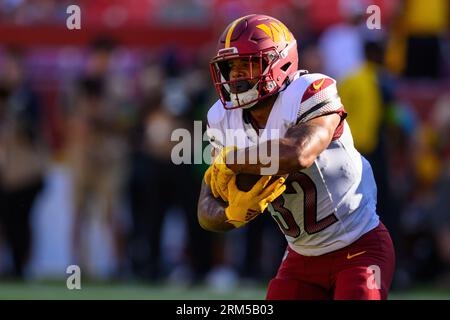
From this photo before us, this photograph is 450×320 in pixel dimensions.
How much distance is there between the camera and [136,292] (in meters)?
8.37

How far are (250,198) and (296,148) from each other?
1.02ft

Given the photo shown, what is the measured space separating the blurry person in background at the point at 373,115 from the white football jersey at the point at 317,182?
384 cm

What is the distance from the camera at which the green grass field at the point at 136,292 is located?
312 inches

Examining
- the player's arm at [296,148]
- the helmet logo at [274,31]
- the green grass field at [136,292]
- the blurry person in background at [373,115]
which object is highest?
the helmet logo at [274,31]

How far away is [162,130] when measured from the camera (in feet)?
30.3

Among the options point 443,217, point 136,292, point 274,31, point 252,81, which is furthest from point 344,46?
point 252,81

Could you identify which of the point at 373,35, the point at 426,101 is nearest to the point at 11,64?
the point at 373,35

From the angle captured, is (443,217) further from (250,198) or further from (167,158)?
(250,198)

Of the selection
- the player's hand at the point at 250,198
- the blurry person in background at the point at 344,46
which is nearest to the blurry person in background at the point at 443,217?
the blurry person in background at the point at 344,46

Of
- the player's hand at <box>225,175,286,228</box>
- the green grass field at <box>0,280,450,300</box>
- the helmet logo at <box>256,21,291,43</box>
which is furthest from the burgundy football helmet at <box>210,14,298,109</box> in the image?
the green grass field at <box>0,280,450,300</box>

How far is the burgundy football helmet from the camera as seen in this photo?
445cm

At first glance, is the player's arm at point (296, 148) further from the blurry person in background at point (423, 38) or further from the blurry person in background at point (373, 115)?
the blurry person in background at point (423, 38)

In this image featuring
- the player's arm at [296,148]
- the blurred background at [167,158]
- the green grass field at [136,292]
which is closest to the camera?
the player's arm at [296,148]

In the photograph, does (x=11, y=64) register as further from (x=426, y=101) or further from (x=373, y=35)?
(x=426, y=101)
